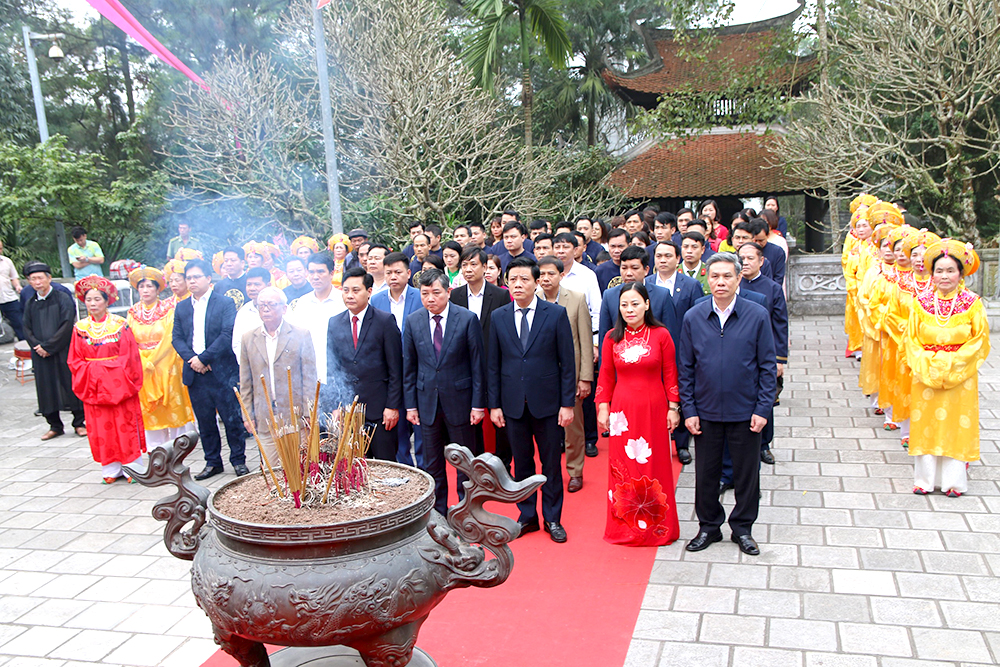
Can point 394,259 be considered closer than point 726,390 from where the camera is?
No

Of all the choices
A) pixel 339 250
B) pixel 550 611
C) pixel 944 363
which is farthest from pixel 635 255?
pixel 339 250

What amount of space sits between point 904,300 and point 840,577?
2781 mm

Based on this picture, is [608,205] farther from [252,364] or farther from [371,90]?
[252,364]

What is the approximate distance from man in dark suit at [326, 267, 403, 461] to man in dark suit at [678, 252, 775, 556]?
1706 mm

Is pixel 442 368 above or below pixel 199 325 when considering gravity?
below

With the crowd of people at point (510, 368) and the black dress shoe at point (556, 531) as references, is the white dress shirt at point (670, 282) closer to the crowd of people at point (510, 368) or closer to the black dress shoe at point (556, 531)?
the crowd of people at point (510, 368)

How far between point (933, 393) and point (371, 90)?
9.34m

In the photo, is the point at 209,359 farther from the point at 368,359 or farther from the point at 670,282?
the point at 670,282

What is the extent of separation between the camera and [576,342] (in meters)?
5.25

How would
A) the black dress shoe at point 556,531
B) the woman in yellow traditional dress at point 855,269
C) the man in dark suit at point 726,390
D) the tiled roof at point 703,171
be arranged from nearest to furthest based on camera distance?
the man in dark suit at point 726,390 < the black dress shoe at point 556,531 < the woman in yellow traditional dress at point 855,269 < the tiled roof at point 703,171

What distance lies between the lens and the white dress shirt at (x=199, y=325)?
19.8ft

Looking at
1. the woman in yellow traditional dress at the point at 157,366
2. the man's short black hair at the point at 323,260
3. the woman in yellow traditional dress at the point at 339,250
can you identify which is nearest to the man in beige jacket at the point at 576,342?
the man's short black hair at the point at 323,260

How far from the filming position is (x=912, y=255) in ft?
17.9

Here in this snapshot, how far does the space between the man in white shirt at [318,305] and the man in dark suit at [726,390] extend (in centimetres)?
250
